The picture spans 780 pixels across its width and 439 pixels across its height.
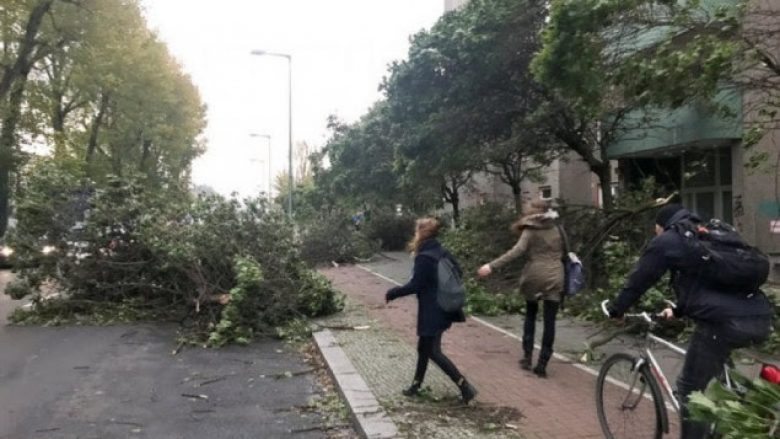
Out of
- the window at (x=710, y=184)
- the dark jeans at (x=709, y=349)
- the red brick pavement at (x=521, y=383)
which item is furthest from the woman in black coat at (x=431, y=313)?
the window at (x=710, y=184)

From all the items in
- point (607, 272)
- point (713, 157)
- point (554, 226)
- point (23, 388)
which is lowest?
point (23, 388)

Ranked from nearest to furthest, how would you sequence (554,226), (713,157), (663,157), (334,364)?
(554,226)
(334,364)
(713,157)
(663,157)

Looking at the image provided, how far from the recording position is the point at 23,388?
693 centimetres

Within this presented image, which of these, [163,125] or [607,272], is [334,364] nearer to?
[607,272]

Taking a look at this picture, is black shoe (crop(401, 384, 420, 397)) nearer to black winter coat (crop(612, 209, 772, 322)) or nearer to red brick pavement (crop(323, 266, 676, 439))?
red brick pavement (crop(323, 266, 676, 439))

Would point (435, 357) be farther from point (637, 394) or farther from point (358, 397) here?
point (637, 394)

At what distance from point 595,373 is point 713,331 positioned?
128 inches

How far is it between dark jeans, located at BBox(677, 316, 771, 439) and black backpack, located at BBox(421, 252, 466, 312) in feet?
6.82

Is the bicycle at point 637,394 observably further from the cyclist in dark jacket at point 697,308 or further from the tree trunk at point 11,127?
the tree trunk at point 11,127

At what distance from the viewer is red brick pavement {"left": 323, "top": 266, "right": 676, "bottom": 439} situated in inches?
210

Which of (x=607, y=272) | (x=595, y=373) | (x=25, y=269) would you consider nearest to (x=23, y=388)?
(x=25, y=269)

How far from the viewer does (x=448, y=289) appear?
19.2 ft

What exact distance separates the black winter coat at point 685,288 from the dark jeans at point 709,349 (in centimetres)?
6

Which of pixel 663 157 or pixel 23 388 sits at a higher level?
pixel 663 157
